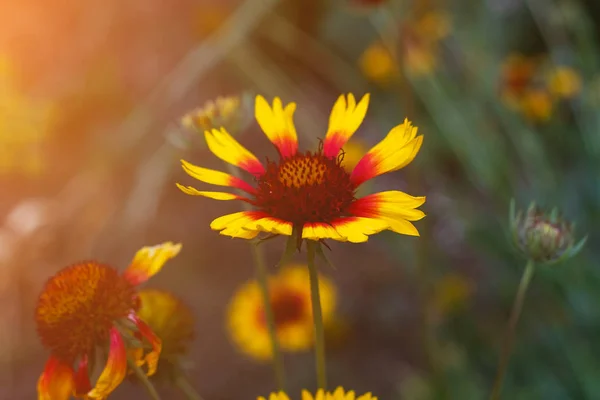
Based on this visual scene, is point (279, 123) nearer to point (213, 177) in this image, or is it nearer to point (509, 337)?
point (213, 177)

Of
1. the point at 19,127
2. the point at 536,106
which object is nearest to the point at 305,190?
the point at 19,127

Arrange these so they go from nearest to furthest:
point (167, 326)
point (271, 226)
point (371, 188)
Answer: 1. point (271, 226)
2. point (167, 326)
3. point (371, 188)

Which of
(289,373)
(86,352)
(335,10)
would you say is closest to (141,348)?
(86,352)

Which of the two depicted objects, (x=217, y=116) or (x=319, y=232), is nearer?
(x=319, y=232)

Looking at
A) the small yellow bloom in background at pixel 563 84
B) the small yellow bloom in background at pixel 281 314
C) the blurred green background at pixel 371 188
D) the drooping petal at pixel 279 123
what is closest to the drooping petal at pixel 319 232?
the drooping petal at pixel 279 123

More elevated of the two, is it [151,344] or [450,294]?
[450,294]

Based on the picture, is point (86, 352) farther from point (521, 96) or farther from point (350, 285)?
point (350, 285)

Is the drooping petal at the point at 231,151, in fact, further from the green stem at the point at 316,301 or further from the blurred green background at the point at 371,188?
the blurred green background at the point at 371,188
